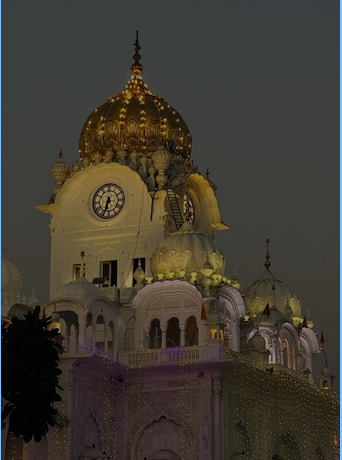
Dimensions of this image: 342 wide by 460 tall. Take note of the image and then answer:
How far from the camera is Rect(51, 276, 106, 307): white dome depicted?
34594 millimetres

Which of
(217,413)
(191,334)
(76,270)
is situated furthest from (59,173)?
(217,413)

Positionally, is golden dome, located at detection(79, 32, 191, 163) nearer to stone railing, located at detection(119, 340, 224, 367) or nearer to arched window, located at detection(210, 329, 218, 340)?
stone railing, located at detection(119, 340, 224, 367)

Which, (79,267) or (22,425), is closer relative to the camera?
(22,425)

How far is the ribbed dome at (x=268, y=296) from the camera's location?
1618 inches

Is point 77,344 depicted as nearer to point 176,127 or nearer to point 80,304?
point 80,304

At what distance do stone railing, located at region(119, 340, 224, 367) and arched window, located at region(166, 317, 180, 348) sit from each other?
7.66 ft

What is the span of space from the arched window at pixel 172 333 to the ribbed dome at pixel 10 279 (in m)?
5.17

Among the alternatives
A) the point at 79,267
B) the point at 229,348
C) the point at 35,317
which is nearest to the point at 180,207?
the point at 79,267

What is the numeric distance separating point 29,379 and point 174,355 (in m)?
9.32

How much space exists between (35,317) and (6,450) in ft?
25.2

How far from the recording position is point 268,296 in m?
41.4

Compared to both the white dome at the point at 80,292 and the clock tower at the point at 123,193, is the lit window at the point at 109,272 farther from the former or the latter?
the white dome at the point at 80,292

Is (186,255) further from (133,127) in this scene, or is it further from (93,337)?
(133,127)

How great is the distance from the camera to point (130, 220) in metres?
39.8
